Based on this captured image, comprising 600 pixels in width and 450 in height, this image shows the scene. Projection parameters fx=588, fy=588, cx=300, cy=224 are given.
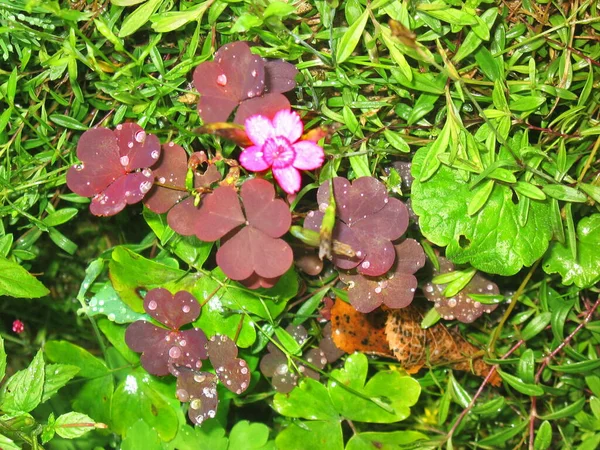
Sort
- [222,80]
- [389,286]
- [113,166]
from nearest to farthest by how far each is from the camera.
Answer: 1. [222,80]
2. [113,166]
3. [389,286]

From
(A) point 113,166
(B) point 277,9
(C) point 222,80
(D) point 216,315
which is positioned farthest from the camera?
(D) point 216,315

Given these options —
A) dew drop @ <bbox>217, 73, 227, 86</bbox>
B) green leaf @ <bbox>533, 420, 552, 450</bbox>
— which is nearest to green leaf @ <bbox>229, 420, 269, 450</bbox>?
green leaf @ <bbox>533, 420, 552, 450</bbox>

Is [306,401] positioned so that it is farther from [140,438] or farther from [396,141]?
[396,141]

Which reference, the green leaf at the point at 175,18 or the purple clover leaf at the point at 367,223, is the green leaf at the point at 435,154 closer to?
the purple clover leaf at the point at 367,223

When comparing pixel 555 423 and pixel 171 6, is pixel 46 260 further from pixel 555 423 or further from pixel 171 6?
pixel 555 423

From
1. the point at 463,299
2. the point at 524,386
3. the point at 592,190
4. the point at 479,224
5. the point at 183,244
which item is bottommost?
the point at 524,386

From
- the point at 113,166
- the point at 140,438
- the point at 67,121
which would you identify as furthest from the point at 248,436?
the point at 67,121

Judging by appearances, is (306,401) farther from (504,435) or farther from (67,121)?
(67,121)

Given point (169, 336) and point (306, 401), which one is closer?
point (169, 336)

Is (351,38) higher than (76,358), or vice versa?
(351,38)
